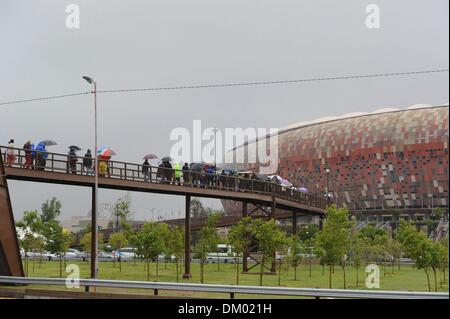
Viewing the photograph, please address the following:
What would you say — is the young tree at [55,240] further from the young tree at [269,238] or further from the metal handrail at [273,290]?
the metal handrail at [273,290]

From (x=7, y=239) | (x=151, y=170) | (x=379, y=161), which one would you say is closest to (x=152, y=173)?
(x=151, y=170)

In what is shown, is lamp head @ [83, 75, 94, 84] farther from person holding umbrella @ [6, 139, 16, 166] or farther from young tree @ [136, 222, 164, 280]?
young tree @ [136, 222, 164, 280]

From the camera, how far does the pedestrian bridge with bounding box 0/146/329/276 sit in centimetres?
1916

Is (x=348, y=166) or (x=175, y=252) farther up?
(x=348, y=166)

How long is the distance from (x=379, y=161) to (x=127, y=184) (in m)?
86.7

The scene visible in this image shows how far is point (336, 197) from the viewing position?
11525 centimetres

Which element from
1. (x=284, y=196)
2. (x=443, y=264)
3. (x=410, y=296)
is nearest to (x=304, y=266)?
(x=284, y=196)

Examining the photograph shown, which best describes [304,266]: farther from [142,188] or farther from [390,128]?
[390,128]

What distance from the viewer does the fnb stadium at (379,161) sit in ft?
346
